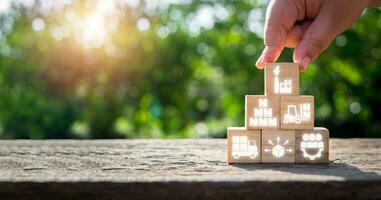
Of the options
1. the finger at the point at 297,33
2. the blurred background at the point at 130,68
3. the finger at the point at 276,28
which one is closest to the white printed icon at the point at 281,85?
the finger at the point at 276,28

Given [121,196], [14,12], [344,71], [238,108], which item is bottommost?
[121,196]

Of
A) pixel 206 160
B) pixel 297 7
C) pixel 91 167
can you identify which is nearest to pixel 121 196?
pixel 91 167

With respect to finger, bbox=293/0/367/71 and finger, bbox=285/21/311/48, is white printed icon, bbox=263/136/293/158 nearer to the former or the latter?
A: finger, bbox=293/0/367/71

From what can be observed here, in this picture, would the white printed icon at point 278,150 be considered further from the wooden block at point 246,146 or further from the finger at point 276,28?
the finger at point 276,28

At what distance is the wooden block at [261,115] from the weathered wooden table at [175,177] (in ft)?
0.48

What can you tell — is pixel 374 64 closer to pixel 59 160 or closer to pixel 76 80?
pixel 76 80

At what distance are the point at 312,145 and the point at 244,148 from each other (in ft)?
0.76

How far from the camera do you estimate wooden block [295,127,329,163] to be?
6.07 ft

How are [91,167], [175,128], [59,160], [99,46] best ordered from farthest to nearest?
[175,128]
[99,46]
[59,160]
[91,167]

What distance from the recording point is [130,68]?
30.1 feet

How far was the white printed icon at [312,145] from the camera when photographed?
1.85 m

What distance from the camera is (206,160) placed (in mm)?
1890

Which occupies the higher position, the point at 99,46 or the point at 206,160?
the point at 99,46

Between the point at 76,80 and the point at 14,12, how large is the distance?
188 centimetres
